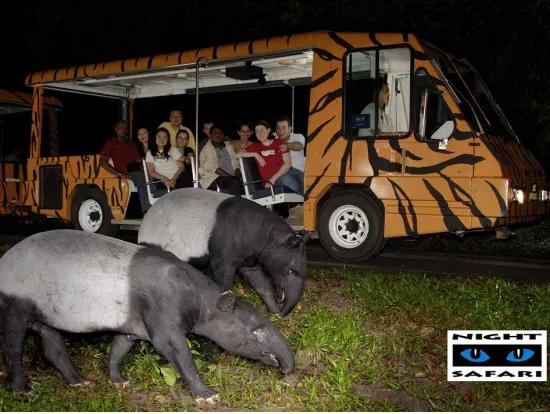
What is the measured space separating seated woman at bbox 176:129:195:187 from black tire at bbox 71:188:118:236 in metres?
1.62

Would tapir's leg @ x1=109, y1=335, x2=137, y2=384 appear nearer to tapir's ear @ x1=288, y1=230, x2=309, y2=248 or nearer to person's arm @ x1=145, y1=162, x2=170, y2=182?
tapir's ear @ x1=288, y1=230, x2=309, y2=248

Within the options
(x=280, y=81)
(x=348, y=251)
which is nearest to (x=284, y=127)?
(x=280, y=81)

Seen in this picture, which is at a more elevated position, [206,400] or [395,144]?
[395,144]

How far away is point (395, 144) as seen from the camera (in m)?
8.28

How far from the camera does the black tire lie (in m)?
11.0

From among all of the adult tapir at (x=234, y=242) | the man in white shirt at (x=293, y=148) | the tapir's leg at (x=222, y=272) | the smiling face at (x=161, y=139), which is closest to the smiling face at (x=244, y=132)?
the man in white shirt at (x=293, y=148)

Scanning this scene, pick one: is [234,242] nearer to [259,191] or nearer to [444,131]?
[444,131]

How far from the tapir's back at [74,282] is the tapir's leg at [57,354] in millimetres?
408

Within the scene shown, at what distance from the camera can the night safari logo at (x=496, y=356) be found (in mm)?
4613

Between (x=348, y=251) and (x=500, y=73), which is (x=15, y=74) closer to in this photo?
(x=500, y=73)

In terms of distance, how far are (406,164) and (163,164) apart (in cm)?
368

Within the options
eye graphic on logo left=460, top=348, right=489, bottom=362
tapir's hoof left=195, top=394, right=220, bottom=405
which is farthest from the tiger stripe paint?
tapir's hoof left=195, top=394, right=220, bottom=405

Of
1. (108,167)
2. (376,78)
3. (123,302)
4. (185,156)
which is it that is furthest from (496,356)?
(108,167)

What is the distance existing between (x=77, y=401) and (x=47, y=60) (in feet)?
58.0
